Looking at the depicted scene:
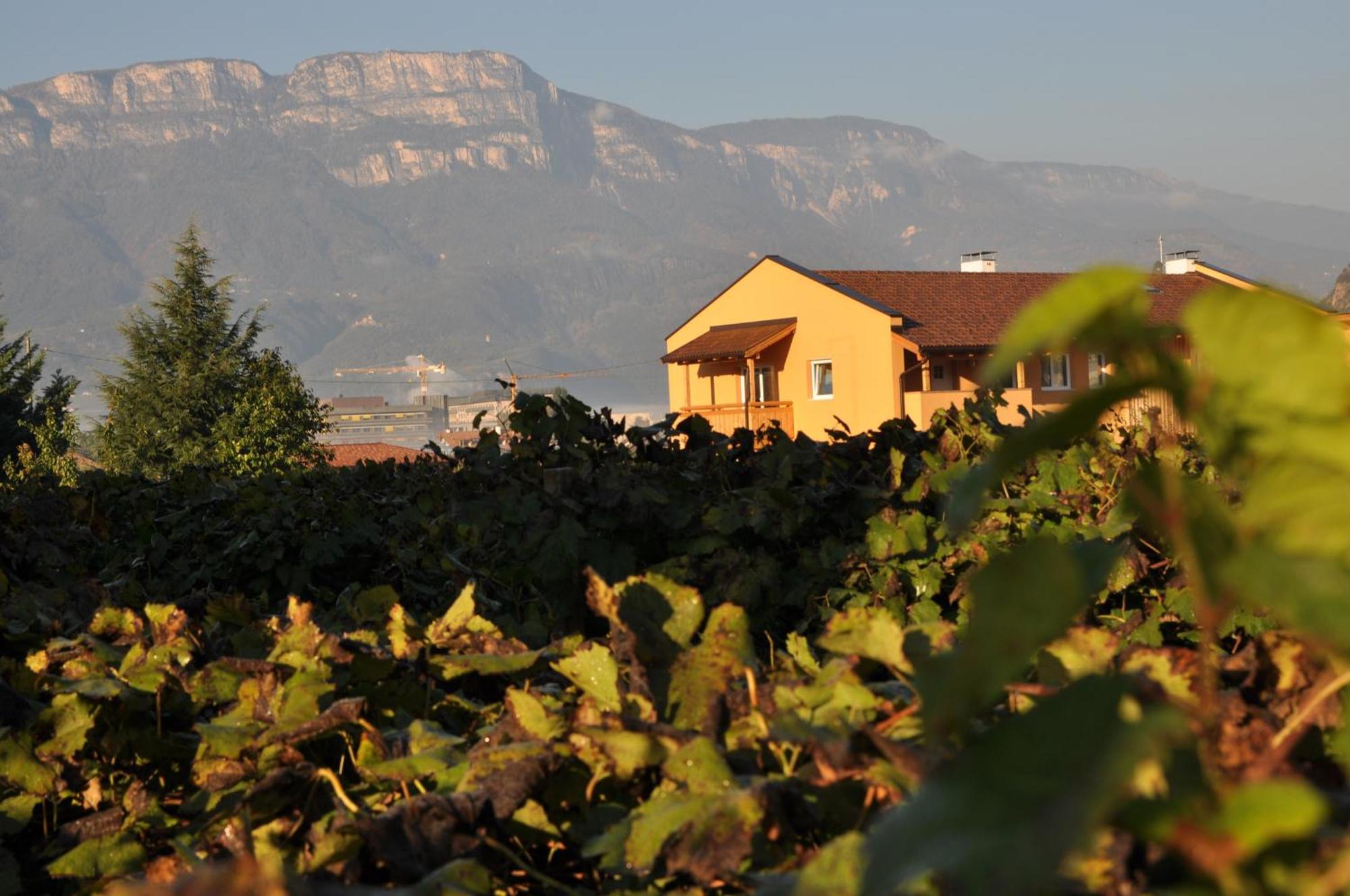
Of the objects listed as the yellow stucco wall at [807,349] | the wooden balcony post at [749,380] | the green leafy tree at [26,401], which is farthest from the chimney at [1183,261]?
the green leafy tree at [26,401]

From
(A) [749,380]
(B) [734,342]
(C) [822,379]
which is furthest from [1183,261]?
(B) [734,342]

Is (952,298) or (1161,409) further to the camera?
(952,298)

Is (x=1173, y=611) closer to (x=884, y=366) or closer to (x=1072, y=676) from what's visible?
(x=1072, y=676)

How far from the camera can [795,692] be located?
136 cm

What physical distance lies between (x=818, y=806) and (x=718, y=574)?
2512mm

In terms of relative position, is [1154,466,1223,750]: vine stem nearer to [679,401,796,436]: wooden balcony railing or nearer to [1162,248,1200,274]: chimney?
[679,401,796,436]: wooden balcony railing

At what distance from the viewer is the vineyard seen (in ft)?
1.96

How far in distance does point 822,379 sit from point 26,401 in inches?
1849

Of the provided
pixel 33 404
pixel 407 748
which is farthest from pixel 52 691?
pixel 33 404

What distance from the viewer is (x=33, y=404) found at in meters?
71.7

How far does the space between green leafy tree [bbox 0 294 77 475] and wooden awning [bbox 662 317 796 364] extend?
25334 mm

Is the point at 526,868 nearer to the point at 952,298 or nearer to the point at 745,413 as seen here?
the point at 745,413

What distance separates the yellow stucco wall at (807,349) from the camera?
41562 mm

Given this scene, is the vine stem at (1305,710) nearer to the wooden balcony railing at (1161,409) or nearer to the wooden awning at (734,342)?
the wooden balcony railing at (1161,409)
